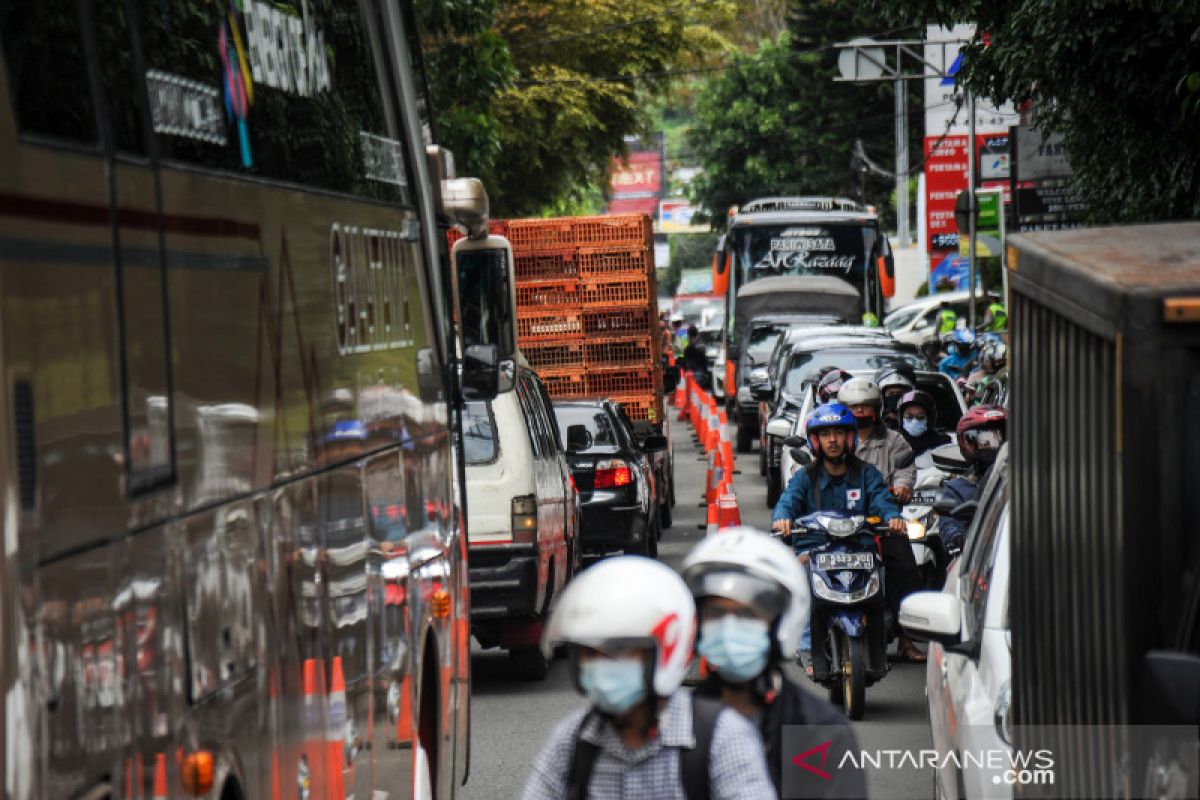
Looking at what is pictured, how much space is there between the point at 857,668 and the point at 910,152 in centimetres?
5546

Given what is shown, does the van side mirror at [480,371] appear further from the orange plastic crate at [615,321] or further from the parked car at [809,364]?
the orange plastic crate at [615,321]

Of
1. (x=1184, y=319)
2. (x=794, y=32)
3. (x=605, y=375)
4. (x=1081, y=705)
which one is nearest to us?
(x=1184, y=319)

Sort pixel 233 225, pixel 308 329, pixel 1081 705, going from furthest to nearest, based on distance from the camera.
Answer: pixel 308 329 → pixel 233 225 → pixel 1081 705

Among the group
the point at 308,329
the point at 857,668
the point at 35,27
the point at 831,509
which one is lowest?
the point at 857,668

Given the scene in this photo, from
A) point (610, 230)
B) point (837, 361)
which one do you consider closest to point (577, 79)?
point (610, 230)

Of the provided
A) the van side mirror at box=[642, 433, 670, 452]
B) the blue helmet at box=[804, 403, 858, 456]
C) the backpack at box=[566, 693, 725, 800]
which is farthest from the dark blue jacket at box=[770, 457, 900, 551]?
the backpack at box=[566, 693, 725, 800]

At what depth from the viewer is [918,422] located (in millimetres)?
15320

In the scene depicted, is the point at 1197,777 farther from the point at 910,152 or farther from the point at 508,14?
the point at 910,152

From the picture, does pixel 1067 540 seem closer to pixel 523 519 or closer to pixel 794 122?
pixel 523 519

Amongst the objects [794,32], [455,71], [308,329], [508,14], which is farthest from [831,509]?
[794,32]

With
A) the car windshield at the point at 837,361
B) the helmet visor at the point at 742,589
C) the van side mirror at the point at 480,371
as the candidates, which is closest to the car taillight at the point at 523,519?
the van side mirror at the point at 480,371

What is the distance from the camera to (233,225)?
16.8 ft

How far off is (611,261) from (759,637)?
20.4 meters

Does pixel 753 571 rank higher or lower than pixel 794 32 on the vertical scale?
lower
